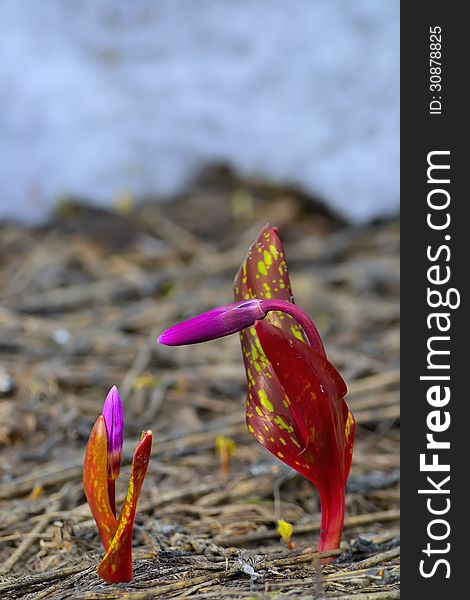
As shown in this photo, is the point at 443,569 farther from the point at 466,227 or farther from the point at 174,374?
the point at 174,374

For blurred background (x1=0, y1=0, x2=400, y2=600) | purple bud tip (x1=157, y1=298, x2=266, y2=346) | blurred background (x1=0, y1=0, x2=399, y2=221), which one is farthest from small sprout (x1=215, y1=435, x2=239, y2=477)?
blurred background (x1=0, y1=0, x2=399, y2=221)

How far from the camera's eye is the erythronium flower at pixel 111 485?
4.22 feet

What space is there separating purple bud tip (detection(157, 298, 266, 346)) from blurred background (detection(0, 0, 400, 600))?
1.46ft

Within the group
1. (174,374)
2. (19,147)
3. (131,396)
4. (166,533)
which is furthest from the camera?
(19,147)

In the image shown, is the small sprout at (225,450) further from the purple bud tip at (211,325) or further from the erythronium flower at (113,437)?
the purple bud tip at (211,325)

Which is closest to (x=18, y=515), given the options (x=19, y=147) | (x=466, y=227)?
(x=466, y=227)

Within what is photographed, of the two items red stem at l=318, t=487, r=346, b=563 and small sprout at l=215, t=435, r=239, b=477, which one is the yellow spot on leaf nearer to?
red stem at l=318, t=487, r=346, b=563

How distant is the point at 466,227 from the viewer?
5.21 ft

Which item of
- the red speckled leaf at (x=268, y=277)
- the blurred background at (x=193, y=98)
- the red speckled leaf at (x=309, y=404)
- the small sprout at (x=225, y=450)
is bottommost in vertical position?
the small sprout at (x=225, y=450)

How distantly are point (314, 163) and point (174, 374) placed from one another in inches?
69.5

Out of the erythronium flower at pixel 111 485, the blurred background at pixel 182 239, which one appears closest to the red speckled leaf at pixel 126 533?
the erythronium flower at pixel 111 485

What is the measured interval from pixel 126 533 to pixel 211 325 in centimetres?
36

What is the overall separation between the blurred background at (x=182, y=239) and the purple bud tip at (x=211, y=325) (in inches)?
17.5

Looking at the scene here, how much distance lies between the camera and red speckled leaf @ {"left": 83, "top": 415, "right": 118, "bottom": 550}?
1344 millimetres
